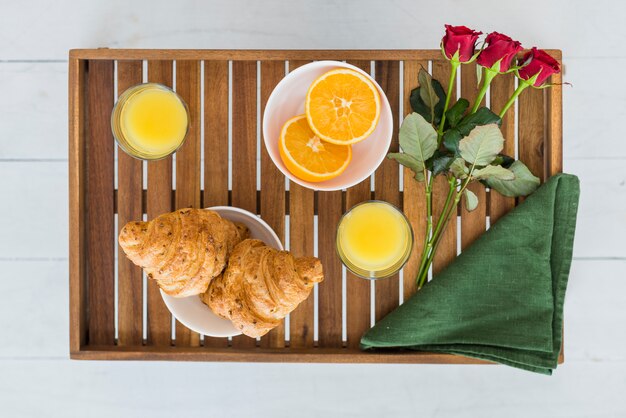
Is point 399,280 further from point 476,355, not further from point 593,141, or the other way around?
point 593,141

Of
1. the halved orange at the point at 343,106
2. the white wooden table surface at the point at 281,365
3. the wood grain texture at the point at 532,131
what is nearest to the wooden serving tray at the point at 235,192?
the wood grain texture at the point at 532,131

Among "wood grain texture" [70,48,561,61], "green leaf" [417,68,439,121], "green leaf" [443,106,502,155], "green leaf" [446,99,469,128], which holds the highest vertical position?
"wood grain texture" [70,48,561,61]

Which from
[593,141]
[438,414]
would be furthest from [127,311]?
[593,141]

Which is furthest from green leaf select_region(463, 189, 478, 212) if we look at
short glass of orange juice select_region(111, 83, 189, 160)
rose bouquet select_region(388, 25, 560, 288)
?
short glass of orange juice select_region(111, 83, 189, 160)

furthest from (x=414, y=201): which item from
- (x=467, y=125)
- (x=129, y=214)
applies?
(x=129, y=214)

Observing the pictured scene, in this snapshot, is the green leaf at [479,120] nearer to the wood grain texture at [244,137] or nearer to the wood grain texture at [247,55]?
the wood grain texture at [247,55]

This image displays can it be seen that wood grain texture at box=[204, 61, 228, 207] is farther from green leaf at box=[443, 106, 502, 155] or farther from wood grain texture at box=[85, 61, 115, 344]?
green leaf at box=[443, 106, 502, 155]
